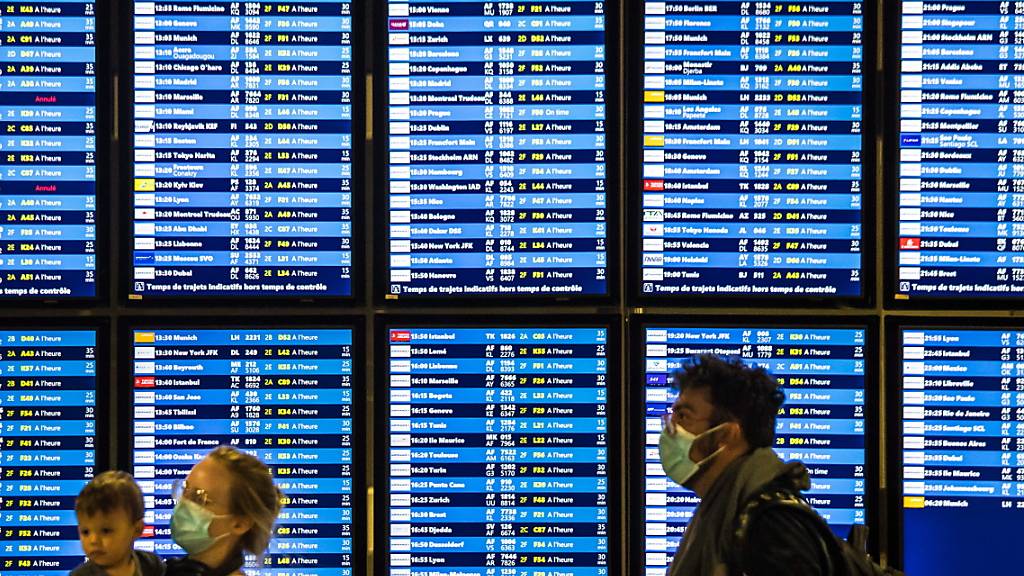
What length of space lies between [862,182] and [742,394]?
5.00 feet

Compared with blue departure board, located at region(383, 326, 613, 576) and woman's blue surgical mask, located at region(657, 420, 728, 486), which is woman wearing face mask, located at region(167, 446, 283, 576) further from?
blue departure board, located at region(383, 326, 613, 576)

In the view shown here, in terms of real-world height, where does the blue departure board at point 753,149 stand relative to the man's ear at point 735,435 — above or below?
above

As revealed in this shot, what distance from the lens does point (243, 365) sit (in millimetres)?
3928

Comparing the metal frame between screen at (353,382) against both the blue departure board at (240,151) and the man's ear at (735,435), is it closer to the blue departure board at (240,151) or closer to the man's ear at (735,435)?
the blue departure board at (240,151)

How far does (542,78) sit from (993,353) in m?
1.94

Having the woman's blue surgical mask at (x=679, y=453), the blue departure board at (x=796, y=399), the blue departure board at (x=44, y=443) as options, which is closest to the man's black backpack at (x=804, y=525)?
the woman's blue surgical mask at (x=679, y=453)

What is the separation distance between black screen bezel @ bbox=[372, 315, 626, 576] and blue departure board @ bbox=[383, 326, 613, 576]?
0.7 inches

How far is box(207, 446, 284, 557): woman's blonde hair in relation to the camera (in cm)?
272

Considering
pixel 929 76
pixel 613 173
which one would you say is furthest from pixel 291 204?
pixel 929 76

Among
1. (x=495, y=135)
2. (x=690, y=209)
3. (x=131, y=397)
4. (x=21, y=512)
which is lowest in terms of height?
(x=21, y=512)

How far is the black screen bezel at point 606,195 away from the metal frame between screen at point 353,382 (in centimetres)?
21

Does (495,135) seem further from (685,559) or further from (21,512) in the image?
(21,512)

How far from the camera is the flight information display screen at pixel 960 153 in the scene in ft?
13.0

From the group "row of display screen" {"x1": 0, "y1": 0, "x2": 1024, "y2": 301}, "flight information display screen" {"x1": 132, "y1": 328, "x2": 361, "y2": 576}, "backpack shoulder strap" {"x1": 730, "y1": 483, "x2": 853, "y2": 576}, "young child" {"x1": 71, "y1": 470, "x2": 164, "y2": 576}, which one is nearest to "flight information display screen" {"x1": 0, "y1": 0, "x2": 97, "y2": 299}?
"row of display screen" {"x1": 0, "y1": 0, "x2": 1024, "y2": 301}
